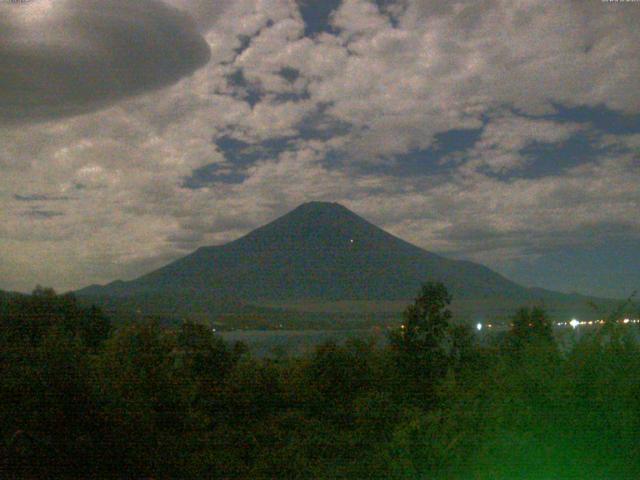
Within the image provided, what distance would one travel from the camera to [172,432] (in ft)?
34.4

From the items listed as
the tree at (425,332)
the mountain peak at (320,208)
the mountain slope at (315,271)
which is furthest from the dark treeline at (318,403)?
the mountain peak at (320,208)

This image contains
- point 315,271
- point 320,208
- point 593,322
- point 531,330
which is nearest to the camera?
point 593,322

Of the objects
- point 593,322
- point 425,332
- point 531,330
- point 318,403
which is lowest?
point 318,403

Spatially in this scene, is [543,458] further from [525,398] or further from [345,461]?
[345,461]

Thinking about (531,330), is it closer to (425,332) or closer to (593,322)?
(593,322)

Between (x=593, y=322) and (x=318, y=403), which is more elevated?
(x=593, y=322)

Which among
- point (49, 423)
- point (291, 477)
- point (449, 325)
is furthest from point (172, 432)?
point (449, 325)

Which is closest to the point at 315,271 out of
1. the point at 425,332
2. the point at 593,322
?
the point at 425,332

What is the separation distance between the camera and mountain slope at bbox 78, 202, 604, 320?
6069cm

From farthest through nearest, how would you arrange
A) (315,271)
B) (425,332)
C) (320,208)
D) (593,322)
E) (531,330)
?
(320,208) → (315,271) → (425,332) → (531,330) → (593,322)

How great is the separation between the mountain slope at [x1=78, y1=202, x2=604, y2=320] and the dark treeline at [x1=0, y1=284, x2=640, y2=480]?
39007mm

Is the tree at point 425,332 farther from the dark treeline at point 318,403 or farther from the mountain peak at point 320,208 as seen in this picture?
the mountain peak at point 320,208

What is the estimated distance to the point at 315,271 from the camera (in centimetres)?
7706

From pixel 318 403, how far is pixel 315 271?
6377cm
